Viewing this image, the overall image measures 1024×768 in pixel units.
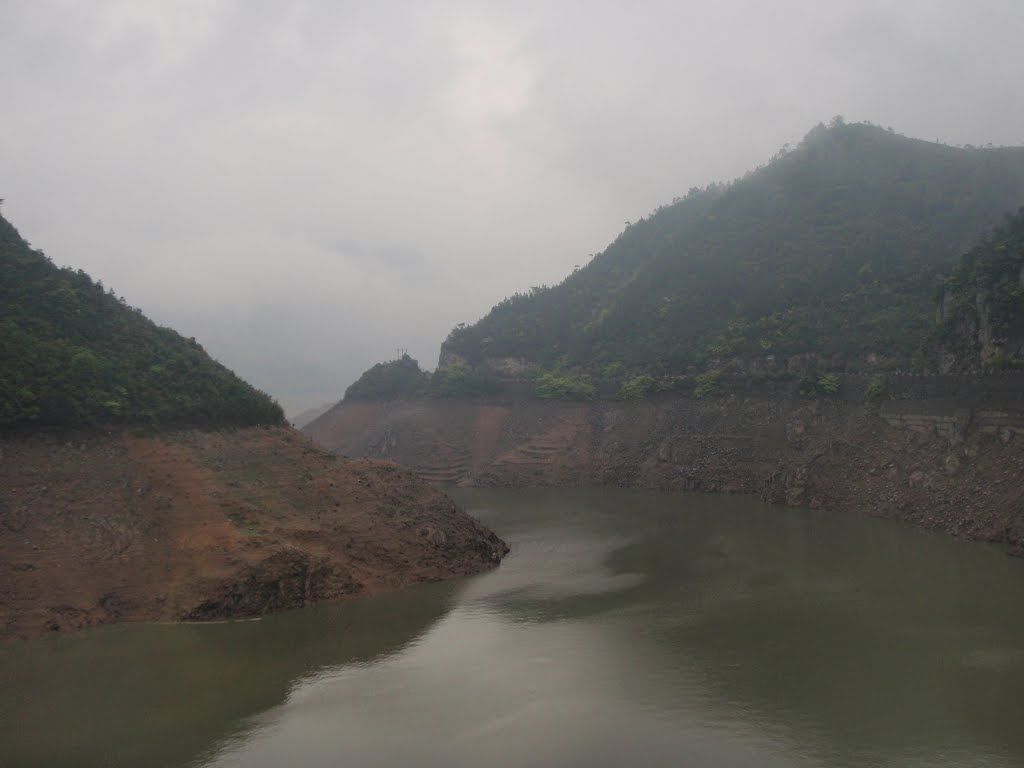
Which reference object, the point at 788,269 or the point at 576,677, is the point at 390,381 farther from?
the point at 576,677

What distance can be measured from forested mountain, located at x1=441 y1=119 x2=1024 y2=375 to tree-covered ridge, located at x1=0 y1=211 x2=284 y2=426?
34.1 meters

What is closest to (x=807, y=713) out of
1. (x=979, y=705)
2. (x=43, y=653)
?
(x=979, y=705)

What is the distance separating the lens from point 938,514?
96.8 ft

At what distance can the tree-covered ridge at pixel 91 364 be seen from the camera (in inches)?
838

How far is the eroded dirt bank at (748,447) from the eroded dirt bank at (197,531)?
1914 centimetres

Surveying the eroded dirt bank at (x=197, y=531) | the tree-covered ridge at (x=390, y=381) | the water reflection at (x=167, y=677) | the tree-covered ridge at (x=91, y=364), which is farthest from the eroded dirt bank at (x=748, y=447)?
the tree-covered ridge at (x=91, y=364)

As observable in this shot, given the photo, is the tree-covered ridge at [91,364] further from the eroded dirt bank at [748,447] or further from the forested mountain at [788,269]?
the forested mountain at [788,269]

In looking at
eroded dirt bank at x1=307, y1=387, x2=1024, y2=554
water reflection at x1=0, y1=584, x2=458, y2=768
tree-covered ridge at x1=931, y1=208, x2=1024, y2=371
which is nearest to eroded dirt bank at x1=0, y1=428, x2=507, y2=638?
water reflection at x1=0, y1=584, x2=458, y2=768

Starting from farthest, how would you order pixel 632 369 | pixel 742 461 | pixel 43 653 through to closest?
pixel 632 369
pixel 742 461
pixel 43 653

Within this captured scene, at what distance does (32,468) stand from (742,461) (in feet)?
115

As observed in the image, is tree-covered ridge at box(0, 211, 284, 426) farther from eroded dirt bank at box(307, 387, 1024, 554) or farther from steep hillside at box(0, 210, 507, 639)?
eroded dirt bank at box(307, 387, 1024, 554)

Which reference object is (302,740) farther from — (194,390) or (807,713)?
(194,390)

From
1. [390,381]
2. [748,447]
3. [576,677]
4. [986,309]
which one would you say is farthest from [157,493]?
[390,381]

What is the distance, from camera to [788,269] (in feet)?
197
